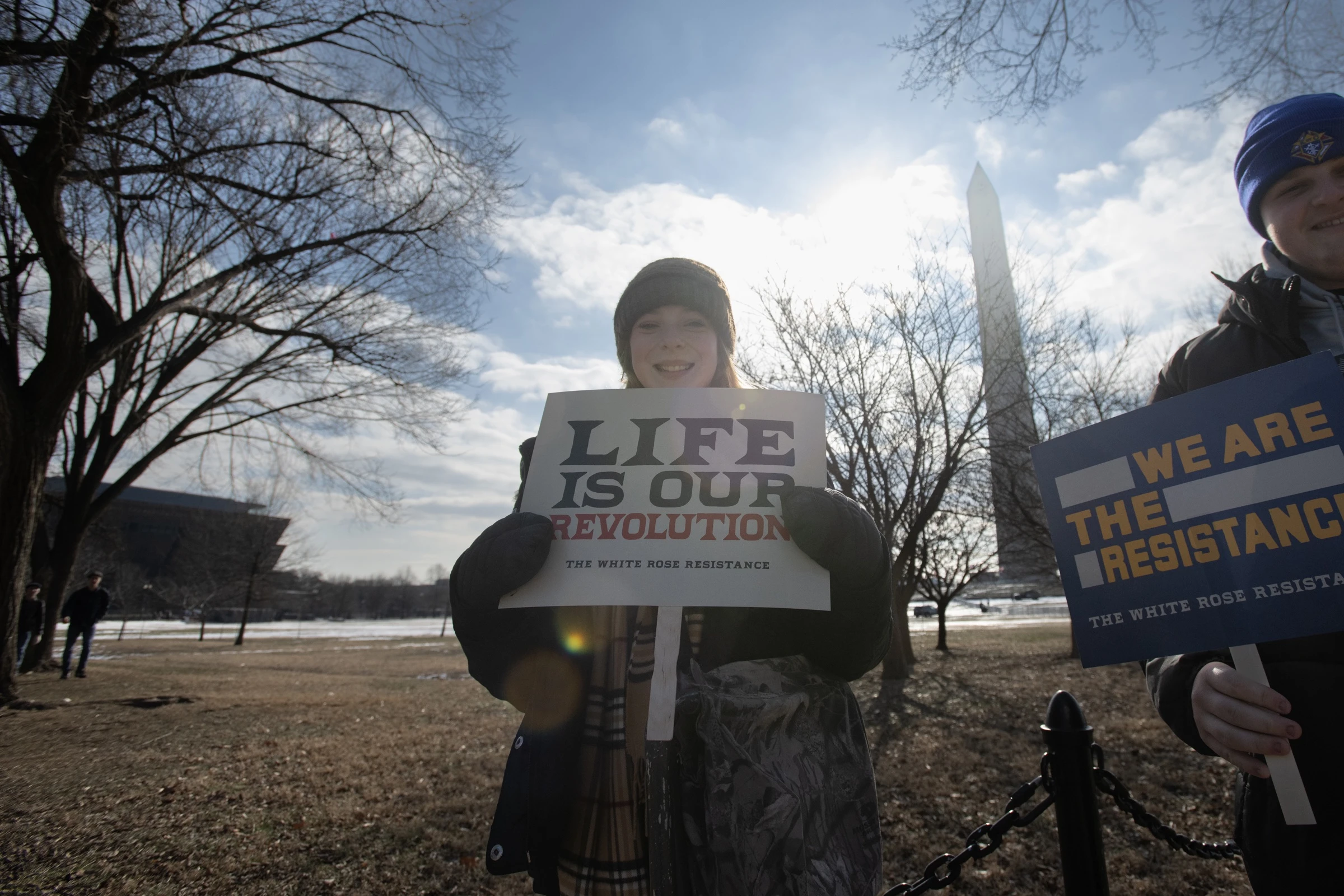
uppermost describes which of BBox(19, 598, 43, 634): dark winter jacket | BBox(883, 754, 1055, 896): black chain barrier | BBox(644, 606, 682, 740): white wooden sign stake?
BBox(19, 598, 43, 634): dark winter jacket

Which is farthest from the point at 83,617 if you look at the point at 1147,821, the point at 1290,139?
the point at 1290,139

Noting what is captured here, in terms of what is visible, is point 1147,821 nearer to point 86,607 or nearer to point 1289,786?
point 1289,786

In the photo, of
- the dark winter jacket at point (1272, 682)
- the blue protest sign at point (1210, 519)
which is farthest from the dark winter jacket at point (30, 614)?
the dark winter jacket at point (1272, 682)

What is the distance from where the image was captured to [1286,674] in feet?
4.28

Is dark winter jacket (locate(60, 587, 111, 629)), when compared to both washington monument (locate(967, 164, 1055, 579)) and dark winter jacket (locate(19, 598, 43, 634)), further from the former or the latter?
washington monument (locate(967, 164, 1055, 579))

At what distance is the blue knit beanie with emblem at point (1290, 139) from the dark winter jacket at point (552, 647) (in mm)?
1269

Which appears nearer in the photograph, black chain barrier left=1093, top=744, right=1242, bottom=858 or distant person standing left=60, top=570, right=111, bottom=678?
black chain barrier left=1093, top=744, right=1242, bottom=858

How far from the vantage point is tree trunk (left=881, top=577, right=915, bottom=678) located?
12805 millimetres

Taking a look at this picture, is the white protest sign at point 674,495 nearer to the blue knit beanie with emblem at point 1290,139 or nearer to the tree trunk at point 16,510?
the blue knit beanie with emblem at point 1290,139

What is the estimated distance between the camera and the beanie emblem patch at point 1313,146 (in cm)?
146

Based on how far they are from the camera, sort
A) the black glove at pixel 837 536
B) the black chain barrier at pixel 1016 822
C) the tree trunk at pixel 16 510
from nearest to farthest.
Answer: the black glove at pixel 837 536
the black chain barrier at pixel 1016 822
the tree trunk at pixel 16 510

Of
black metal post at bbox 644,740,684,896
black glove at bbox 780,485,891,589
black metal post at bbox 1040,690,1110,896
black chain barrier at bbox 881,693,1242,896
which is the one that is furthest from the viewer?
black chain barrier at bbox 881,693,1242,896

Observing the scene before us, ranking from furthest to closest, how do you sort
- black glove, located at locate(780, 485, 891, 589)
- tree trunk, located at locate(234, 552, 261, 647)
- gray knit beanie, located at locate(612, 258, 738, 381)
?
tree trunk, located at locate(234, 552, 261, 647) → gray knit beanie, located at locate(612, 258, 738, 381) → black glove, located at locate(780, 485, 891, 589)

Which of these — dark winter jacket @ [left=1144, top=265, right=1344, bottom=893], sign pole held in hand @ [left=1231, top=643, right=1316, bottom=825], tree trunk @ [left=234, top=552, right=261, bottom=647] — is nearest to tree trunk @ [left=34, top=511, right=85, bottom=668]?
dark winter jacket @ [left=1144, top=265, right=1344, bottom=893]
